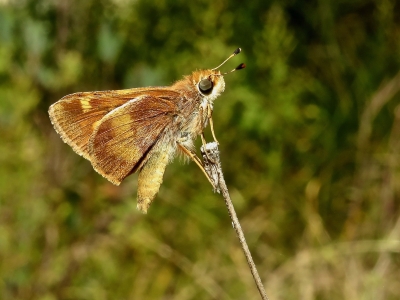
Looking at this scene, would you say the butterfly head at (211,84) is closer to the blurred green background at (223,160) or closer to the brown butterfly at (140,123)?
the brown butterfly at (140,123)

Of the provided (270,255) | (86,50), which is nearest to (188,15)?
(86,50)

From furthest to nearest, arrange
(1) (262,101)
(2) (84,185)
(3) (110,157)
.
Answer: (1) (262,101) < (2) (84,185) < (3) (110,157)

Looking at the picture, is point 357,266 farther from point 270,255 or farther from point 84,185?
point 84,185

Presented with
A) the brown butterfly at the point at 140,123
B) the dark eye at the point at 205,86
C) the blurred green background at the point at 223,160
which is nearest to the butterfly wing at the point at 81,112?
Answer: the brown butterfly at the point at 140,123

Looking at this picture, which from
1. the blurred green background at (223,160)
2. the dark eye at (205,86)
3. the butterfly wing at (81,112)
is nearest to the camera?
the dark eye at (205,86)

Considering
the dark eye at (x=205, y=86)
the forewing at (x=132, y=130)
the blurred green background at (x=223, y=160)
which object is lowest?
the forewing at (x=132, y=130)

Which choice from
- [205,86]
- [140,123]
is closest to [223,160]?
[140,123]
